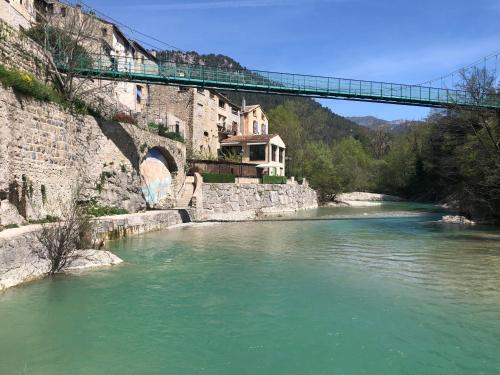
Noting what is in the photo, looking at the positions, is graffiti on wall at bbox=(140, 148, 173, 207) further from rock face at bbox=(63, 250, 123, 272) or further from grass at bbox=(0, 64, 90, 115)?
rock face at bbox=(63, 250, 123, 272)

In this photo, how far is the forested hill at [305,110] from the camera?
7175 centimetres

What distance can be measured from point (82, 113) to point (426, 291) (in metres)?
16.3

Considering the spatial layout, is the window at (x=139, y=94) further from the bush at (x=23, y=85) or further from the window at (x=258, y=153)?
the bush at (x=23, y=85)

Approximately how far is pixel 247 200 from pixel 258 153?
1226 cm

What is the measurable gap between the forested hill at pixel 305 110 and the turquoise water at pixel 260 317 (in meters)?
19.3

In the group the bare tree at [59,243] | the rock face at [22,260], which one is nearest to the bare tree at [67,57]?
the bare tree at [59,243]

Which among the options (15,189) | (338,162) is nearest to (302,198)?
(338,162)

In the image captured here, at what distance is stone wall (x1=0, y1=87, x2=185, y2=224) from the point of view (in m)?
13.9

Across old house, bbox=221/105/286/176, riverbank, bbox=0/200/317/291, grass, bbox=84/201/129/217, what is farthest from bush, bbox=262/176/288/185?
grass, bbox=84/201/129/217

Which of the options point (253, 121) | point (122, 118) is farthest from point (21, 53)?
point (253, 121)

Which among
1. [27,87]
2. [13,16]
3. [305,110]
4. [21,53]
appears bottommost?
[27,87]

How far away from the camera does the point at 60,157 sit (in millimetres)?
17203

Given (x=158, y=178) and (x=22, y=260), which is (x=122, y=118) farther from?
(x=22, y=260)

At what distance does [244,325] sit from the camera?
313 inches
